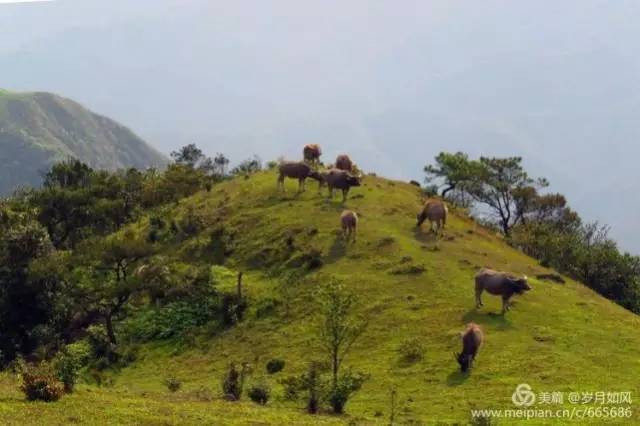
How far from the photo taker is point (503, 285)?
3653 cm

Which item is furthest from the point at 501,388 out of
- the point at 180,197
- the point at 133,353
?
the point at 180,197

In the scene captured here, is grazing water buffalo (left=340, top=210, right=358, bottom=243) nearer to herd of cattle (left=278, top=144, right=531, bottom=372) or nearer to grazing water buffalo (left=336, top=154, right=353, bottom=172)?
herd of cattle (left=278, top=144, right=531, bottom=372)

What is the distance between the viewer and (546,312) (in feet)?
121

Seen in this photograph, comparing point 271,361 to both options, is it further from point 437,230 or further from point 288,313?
point 437,230

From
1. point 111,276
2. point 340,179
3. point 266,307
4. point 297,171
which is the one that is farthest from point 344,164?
point 266,307

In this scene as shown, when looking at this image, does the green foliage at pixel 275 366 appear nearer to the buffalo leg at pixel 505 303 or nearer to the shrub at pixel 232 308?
the shrub at pixel 232 308

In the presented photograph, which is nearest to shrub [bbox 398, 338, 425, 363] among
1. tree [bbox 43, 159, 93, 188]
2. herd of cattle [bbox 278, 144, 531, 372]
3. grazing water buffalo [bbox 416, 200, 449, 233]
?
herd of cattle [bbox 278, 144, 531, 372]

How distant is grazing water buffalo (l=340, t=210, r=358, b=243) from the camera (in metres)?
46.9

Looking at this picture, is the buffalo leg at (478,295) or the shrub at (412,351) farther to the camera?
the buffalo leg at (478,295)

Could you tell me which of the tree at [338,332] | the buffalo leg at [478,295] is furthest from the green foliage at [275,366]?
the buffalo leg at [478,295]

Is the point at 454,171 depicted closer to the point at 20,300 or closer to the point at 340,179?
the point at 340,179

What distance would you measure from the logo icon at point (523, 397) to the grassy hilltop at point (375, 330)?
1.02ft

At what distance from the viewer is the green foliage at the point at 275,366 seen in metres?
33.8

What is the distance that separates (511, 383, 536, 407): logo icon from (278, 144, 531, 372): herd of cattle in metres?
3.35
